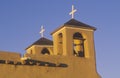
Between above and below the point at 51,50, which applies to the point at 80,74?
below

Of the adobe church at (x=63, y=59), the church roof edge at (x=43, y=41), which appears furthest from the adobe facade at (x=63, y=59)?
the church roof edge at (x=43, y=41)

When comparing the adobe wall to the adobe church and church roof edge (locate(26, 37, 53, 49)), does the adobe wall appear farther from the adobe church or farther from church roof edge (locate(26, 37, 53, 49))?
church roof edge (locate(26, 37, 53, 49))

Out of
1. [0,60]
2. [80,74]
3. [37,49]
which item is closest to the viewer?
[0,60]

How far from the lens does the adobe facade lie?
18.9 m

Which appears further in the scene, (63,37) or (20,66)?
(63,37)

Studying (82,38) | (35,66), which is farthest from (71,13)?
(35,66)

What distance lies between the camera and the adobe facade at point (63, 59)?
62.0ft

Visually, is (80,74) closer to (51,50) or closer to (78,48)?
(78,48)

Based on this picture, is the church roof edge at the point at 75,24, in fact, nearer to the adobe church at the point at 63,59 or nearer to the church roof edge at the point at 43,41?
the adobe church at the point at 63,59

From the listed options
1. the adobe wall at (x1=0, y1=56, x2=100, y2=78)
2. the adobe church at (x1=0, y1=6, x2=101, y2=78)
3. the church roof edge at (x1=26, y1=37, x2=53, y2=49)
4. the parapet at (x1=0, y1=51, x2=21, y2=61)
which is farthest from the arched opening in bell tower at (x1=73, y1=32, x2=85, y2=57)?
the parapet at (x1=0, y1=51, x2=21, y2=61)

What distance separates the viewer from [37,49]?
25.7m

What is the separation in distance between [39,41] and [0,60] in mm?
8078

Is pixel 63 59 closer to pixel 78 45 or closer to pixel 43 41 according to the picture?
pixel 78 45

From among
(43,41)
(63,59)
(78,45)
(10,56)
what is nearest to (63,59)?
(63,59)
